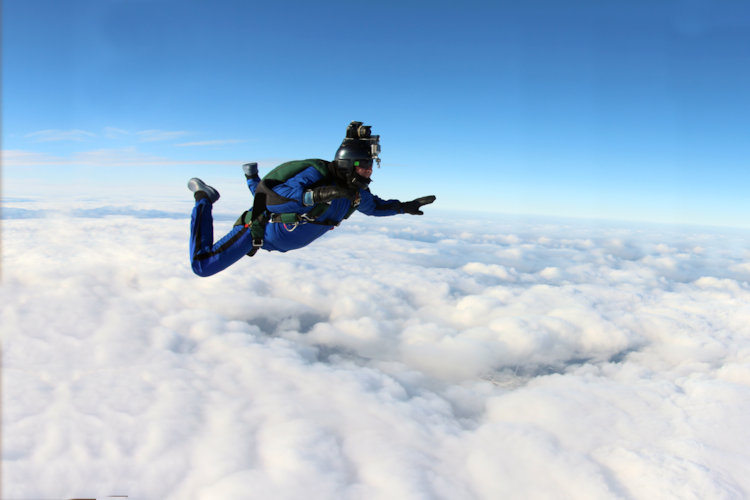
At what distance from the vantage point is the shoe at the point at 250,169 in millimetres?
3789

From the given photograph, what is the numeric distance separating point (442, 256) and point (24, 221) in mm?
173254

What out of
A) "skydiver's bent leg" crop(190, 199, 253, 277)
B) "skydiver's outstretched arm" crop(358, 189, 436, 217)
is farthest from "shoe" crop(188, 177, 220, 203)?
"skydiver's outstretched arm" crop(358, 189, 436, 217)

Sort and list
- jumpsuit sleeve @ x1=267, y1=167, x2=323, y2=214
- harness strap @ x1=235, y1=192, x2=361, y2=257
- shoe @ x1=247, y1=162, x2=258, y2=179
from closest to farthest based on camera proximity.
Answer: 1. jumpsuit sleeve @ x1=267, y1=167, x2=323, y2=214
2. harness strap @ x1=235, y1=192, x2=361, y2=257
3. shoe @ x1=247, y1=162, x2=258, y2=179

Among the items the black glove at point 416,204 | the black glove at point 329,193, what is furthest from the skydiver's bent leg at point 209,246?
the black glove at point 416,204

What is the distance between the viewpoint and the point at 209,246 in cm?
398

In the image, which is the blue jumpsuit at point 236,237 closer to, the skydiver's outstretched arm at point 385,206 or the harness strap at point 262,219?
the harness strap at point 262,219

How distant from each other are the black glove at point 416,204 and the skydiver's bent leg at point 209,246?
188 cm

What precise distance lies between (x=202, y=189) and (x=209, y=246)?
0.64 meters

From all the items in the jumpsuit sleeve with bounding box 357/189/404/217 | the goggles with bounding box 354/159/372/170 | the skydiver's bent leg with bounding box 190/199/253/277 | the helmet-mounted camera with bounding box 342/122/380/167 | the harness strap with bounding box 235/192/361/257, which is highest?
the helmet-mounted camera with bounding box 342/122/380/167

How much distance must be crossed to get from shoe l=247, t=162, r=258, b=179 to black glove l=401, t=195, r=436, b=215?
1803 mm

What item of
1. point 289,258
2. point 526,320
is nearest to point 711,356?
point 526,320

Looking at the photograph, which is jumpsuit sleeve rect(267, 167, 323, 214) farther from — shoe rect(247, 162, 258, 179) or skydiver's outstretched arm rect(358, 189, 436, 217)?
skydiver's outstretched arm rect(358, 189, 436, 217)

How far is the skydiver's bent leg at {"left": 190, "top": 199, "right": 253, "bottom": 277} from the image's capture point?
3.86 meters

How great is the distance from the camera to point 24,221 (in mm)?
148000
